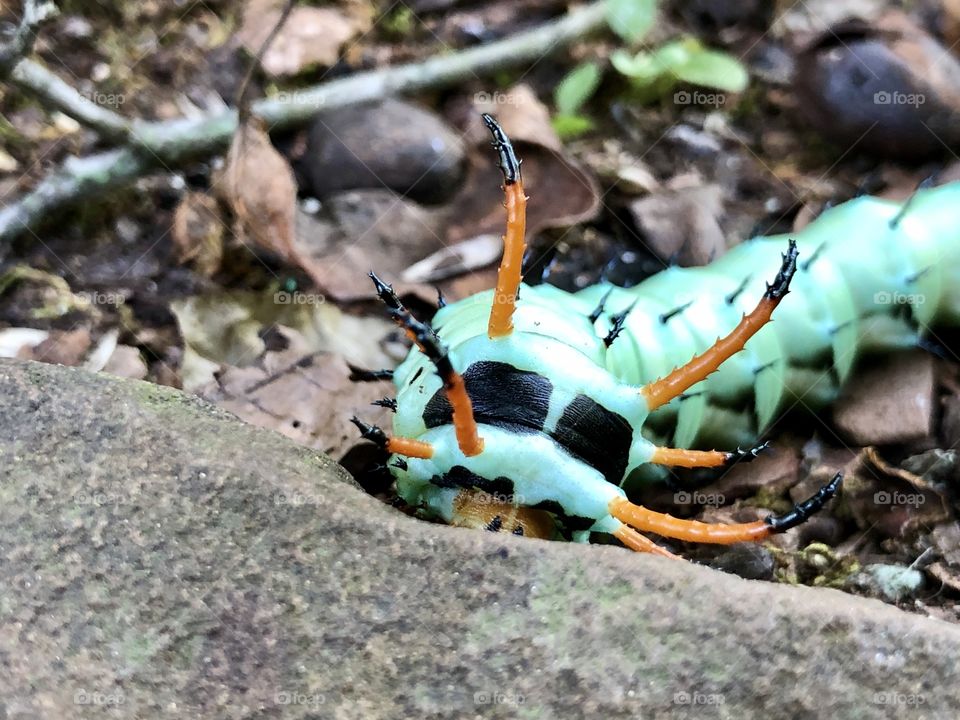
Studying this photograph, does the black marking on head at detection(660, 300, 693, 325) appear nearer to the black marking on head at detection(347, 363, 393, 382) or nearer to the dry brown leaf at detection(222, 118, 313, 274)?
the black marking on head at detection(347, 363, 393, 382)

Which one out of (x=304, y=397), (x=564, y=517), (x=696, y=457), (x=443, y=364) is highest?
(x=443, y=364)

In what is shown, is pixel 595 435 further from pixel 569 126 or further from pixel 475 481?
pixel 569 126

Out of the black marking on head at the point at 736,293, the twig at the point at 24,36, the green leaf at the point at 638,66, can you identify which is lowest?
the black marking on head at the point at 736,293

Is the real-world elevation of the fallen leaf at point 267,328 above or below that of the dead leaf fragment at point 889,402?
below

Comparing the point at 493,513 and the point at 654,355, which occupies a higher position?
the point at 654,355

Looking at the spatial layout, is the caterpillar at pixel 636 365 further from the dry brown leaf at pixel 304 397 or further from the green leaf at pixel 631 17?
the green leaf at pixel 631 17

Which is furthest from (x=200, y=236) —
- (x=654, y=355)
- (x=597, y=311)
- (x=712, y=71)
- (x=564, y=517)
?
(x=712, y=71)

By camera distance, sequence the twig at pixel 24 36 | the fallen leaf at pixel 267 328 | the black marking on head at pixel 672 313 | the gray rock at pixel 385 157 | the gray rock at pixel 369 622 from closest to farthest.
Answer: the gray rock at pixel 369 622, the black marking on head at pixel 672 313, the twig at pixel 24 36, the fallen leaf at pixel 267 328, the gray rock at pixel 385 157

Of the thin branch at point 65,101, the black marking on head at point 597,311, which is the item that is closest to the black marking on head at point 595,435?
the black marking on head at point 597,311
